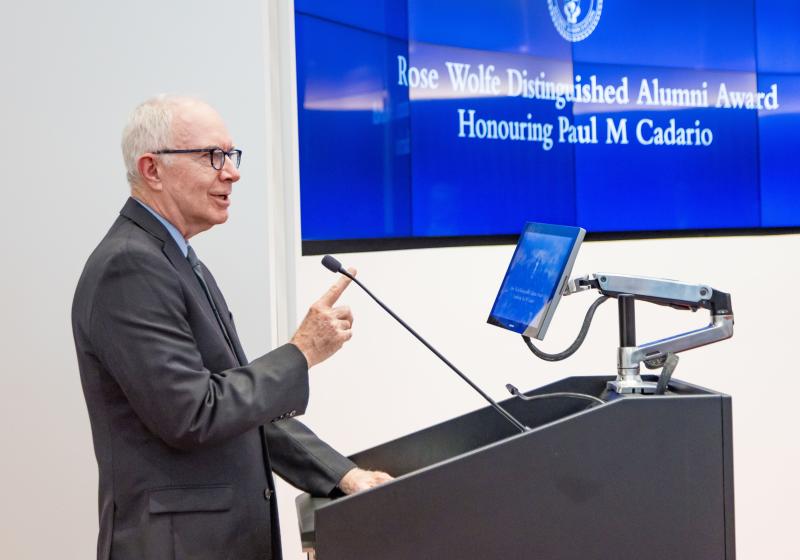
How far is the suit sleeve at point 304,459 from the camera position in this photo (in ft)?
5.61

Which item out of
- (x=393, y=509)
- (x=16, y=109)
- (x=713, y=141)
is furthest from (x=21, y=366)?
(x=713, y=141)

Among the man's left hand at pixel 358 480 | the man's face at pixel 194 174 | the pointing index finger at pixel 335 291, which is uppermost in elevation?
the man's face at pixel 194 174

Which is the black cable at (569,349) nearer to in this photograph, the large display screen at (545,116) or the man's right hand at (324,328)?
the man's right hand at (324,328)

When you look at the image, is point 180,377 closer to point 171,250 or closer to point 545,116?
point 171,250

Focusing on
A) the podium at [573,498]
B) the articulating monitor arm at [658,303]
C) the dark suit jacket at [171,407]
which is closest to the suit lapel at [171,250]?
the dark suit jacket at [171,407]

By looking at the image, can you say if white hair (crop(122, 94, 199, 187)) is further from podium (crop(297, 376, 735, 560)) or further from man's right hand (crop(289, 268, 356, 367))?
podium (crop(297, 376, 735, 560))

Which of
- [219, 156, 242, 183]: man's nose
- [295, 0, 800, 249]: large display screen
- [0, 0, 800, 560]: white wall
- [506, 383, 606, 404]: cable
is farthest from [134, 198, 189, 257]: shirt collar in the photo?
[295, 0, 800, 249]: large display screen

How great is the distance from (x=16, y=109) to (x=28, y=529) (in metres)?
1.11

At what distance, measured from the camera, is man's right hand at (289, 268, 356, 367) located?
164 cm

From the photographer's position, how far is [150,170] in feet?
5.74

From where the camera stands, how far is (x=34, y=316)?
258cm

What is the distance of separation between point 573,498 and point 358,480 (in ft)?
1.37

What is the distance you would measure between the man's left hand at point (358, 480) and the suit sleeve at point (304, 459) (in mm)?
12

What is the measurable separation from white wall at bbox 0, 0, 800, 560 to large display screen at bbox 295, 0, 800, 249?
6.5 inches
